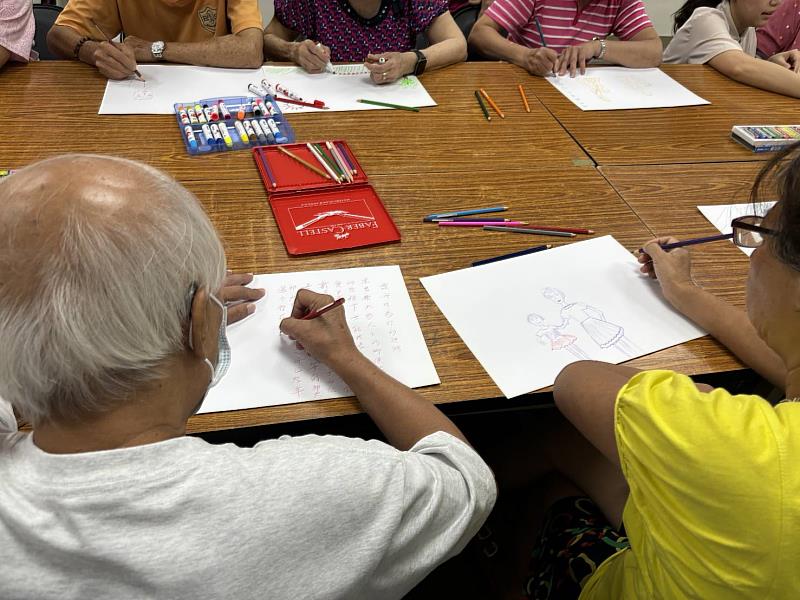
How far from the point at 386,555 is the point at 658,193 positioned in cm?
117

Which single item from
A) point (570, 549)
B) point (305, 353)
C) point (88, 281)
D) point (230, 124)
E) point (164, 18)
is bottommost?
point (570, 549)

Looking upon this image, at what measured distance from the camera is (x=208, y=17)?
6.69ft

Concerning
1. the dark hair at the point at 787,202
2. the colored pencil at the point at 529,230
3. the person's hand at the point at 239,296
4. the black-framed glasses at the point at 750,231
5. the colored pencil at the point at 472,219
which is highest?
the dark hair at the point at 787,202

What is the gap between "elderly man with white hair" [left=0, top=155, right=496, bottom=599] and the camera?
544 millimetres

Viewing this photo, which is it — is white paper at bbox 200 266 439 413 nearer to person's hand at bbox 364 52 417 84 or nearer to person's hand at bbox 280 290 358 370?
person's hand at bbox 280 290 358 370

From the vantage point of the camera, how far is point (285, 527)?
0.61m

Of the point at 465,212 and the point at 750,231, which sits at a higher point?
the point at 750,231

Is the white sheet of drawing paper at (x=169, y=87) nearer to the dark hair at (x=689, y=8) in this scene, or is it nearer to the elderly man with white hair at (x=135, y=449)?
the elderly man with white hair at (x=135, y=449)

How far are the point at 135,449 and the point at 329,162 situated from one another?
39.1 inches

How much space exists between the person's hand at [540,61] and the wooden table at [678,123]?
0.03 m

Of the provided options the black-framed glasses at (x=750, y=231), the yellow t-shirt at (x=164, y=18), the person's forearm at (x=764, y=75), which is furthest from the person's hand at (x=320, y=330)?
the person's forearm at (x=764, y=75)

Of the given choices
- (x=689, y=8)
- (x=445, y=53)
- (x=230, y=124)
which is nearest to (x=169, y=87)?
(x=230, y=124)

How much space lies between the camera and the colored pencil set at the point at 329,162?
142 cm

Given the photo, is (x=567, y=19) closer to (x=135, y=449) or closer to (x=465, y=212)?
(x=465, y=212)
